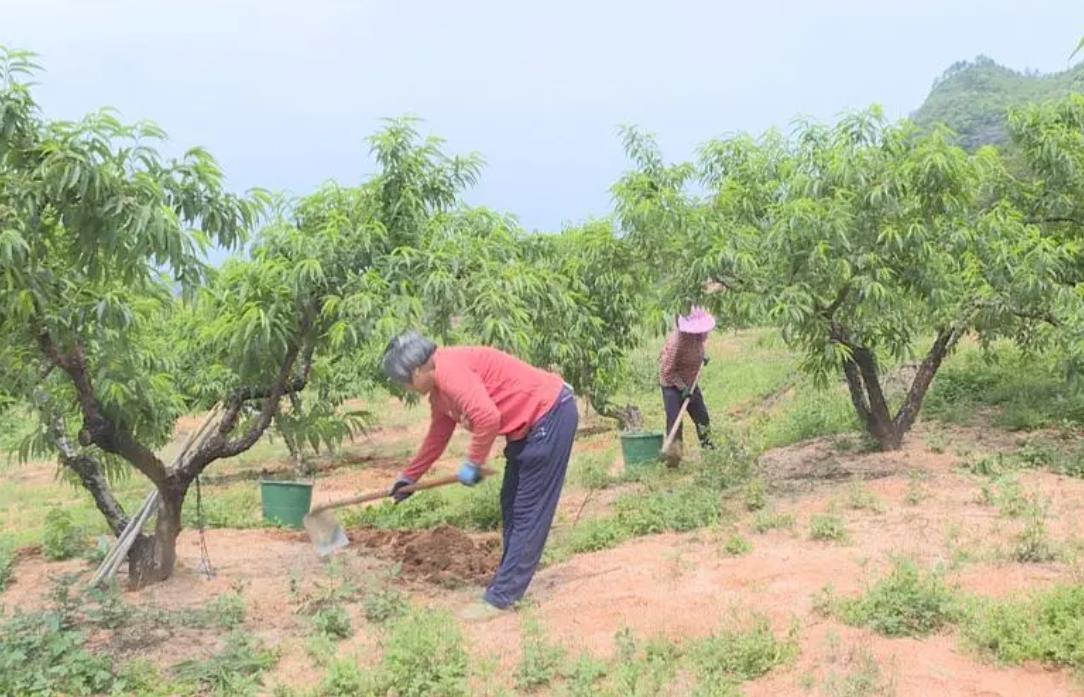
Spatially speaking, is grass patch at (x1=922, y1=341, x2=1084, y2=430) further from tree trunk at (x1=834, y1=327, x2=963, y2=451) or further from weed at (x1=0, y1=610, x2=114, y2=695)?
weed at (x1=0, y1=610, x2=114, y2=695)

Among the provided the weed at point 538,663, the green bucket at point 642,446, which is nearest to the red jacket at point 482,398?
the weed at point 538,663

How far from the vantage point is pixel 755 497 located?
618 centimetres

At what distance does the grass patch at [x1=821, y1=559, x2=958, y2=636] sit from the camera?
376cm

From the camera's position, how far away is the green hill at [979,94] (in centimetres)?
4012

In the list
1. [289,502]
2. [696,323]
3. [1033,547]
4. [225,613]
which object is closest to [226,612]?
[225,613]

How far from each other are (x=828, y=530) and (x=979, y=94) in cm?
5042

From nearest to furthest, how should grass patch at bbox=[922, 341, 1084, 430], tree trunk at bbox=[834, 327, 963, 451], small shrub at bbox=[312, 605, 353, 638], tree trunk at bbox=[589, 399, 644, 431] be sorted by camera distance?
small shrub at bbox=[312, 605, 353, 638]
tree trunk at bbox=[834, 327, 963, 451]
grass patch at bbox=[922, 341, 1084, 430]
tree trunk at bbox=[589, 399, 644, 431]

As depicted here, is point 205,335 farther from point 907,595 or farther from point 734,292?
point 907,595

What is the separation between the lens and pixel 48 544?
6.29 m

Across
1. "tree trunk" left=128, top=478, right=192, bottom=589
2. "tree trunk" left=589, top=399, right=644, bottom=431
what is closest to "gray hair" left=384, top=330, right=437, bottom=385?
"tree trunk" left=128, top=478, right=192, bottom=589

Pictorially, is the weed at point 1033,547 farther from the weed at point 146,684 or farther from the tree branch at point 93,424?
the tree branch at point 93,424

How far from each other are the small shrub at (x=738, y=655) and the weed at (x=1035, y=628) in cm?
69

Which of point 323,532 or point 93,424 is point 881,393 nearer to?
point 323,532

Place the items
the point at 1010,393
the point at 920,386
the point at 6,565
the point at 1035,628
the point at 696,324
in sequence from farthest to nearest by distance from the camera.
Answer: the point at 1010,393 → the point at 696,324 → the point at 920,386 → the point at 6,565 → the point at 1035,628
